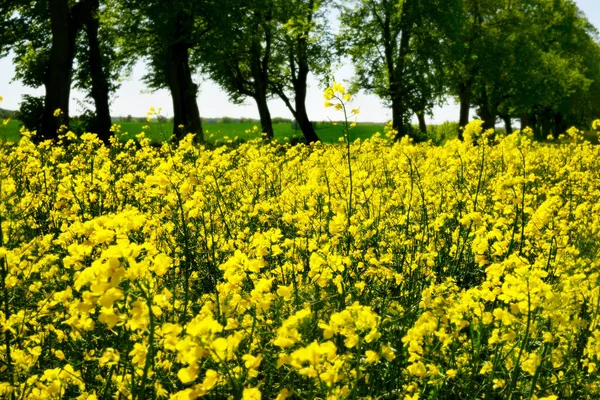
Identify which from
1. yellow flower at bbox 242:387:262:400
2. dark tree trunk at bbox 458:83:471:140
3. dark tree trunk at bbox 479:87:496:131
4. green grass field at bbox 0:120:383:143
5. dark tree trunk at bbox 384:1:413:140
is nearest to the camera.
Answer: yellow flower at bbox 242:387:262:400

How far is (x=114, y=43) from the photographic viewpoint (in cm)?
2578

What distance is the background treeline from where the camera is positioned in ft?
65.9

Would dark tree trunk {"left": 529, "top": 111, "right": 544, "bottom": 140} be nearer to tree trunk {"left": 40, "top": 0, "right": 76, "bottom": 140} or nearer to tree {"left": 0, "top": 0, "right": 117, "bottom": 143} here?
tree {"left": 0, "top": 0, "right": 117, "bottom": 143}

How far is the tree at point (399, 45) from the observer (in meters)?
26.5

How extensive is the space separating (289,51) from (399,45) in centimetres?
514

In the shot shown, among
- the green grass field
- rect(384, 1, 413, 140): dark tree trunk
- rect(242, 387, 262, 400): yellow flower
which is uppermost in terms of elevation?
rect(384, 1, 413, 140): dark tree trunk

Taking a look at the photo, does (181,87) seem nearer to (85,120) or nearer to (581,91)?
(85,120)

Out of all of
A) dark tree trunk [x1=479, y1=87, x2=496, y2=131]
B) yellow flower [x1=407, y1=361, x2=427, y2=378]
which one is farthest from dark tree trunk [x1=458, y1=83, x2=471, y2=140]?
yellow flower [x1=407, y1=361, x2=427, y2=378]

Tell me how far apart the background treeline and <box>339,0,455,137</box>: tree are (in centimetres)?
6

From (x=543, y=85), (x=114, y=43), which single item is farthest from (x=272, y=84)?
(x=543, y=85)

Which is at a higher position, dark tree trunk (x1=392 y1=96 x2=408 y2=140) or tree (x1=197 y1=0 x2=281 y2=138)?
tree (x1=197 y1=0 x2=281 y2=138)

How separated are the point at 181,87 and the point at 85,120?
3.50 meters

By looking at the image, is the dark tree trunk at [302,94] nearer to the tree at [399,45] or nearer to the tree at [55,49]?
the tree at [399,45]

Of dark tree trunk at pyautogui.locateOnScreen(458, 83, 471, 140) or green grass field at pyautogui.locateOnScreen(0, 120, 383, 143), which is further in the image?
dark tree trunk at pyautogui.locateOnScreen(458, 83, 471, 140)
